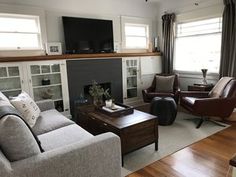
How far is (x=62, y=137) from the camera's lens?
2.00 meters

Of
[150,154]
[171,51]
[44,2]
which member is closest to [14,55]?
[44,2]

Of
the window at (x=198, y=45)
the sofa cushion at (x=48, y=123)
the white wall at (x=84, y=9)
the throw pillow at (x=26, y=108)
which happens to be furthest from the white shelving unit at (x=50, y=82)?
the window at (x=198, y=45)

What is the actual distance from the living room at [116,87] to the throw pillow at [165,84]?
0.02m

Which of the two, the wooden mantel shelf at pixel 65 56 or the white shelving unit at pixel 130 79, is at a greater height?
the wooden mantel shelf at pixel 65 56

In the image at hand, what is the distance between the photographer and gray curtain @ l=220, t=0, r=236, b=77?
12.2ft

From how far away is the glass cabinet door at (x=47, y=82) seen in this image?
11.8 ft

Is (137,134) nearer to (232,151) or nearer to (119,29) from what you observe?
(232,151)

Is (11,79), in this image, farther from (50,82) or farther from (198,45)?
(198,45)

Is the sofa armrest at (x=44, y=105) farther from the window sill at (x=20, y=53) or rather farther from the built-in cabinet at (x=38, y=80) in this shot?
the window sill at (x=20, y=53)

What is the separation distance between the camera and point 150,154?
2518 millimetres

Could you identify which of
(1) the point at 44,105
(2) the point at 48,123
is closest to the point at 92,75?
(1) the point at 44,105

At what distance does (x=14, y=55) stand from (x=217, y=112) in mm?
3707

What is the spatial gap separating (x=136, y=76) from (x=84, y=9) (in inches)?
76.6

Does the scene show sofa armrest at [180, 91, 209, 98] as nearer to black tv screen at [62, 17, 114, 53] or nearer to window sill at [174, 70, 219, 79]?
window sill at [174, 70, 219, 79]
